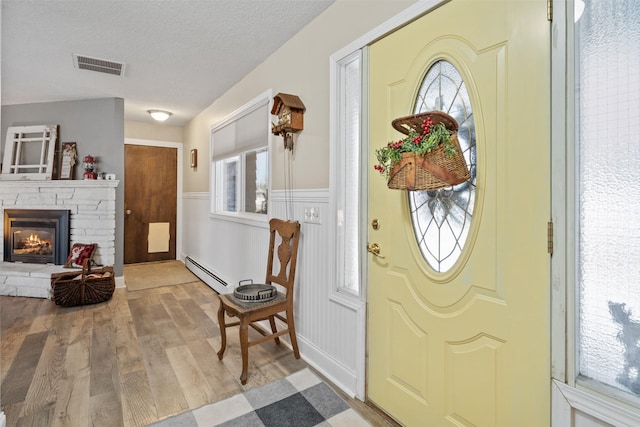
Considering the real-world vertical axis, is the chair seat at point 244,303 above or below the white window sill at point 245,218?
below

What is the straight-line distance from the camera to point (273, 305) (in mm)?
2285

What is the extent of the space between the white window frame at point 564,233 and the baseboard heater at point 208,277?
3228mm

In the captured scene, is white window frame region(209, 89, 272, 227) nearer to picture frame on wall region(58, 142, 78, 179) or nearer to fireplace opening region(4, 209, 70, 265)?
picture frame on wall region(58, 142, 78, 179)

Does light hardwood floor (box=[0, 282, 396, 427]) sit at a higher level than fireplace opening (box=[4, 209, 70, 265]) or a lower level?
lower

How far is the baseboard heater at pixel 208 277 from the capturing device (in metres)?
3.93

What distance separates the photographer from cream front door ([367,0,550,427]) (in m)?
1.17

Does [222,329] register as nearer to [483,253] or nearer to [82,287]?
[483,253]

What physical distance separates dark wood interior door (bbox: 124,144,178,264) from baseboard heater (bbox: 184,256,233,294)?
2.56 ft

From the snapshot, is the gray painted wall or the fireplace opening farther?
the gray painted wall

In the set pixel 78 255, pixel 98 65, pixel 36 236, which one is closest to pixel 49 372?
pixel 78 255

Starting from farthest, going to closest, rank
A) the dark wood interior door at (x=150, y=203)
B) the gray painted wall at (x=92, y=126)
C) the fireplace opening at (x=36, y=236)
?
1. the dark wood interior door at (x=150, y=203)
2. the gray painted wall at (x=92, y=126)
3. the fireplace opening at (x=36, y=236)

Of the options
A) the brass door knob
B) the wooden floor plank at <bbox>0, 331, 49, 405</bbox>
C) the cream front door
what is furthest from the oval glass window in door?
the wooden floor plank at <bbox>0, 331, 49, 405</bbox>

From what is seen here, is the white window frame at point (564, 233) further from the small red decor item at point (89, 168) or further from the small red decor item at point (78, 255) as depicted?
the small red decor item at point (89, 168)

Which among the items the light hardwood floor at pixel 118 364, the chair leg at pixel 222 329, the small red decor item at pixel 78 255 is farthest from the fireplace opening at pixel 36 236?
the chair leg at pixel 222 329
